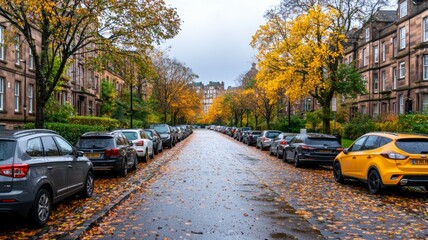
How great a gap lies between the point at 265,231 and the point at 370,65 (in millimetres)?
42785

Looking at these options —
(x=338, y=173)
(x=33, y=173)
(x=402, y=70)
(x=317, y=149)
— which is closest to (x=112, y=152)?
(x=33, y=173)

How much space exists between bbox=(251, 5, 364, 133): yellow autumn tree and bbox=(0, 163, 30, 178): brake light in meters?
20.4

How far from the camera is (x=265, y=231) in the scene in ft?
21.5

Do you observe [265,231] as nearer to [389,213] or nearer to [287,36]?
[389,213]

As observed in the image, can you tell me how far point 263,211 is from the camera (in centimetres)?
813

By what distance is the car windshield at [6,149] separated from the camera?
6375 millimetres

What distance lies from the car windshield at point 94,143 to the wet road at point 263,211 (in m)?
2.00

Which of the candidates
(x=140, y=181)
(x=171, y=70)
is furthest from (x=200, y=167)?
(x=171, y=70)

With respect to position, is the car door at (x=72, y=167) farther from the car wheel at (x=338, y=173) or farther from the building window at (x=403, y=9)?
the building window at (x=403, y=9)

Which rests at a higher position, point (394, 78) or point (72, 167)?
point (394, 78)

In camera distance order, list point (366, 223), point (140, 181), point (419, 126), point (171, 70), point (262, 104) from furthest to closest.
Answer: point (171, 70) < point (262, 104) < point (419, 126) < point (140, 181) < point (366, 223)

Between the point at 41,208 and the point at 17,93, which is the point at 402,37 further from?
the point at 41,208

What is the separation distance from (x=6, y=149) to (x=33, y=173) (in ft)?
1.83

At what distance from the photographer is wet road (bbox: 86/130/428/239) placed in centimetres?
648
